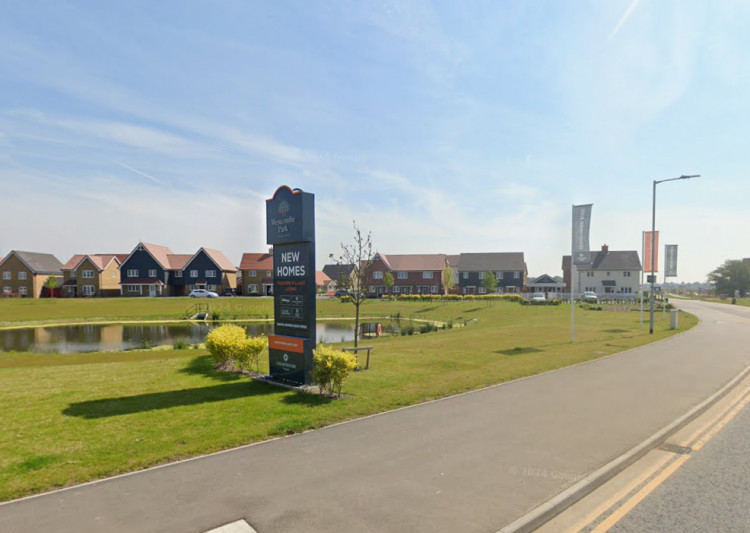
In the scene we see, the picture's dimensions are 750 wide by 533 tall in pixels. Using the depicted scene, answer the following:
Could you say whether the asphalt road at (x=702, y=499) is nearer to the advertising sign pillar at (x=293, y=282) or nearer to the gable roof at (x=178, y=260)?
the advertising sign pillar at (x=293, y=282)

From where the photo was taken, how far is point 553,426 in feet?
25.4

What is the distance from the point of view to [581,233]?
2081 cm

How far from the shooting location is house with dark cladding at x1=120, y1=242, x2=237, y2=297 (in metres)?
66.7

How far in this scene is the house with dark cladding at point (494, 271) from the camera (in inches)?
3189

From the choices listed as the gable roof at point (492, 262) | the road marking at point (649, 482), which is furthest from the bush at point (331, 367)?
the gable roof at point (492, 262)

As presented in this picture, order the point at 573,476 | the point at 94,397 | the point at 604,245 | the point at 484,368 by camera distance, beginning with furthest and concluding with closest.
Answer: the point at 604,245 → the point at 484,368 → the point at 94,397 → the point at 573,476

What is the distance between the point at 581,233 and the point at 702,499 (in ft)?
57.0

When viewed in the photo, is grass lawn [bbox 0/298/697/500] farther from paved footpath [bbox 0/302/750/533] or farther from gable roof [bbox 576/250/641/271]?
gable roof [bbox 576/250/641/271]

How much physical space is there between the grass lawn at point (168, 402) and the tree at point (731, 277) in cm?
11305

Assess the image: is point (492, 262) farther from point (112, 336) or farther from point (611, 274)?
point (112, 336)

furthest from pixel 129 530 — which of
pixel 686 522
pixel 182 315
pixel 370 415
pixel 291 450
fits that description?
pixel 182 315

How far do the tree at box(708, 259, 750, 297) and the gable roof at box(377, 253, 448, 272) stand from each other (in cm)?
7693

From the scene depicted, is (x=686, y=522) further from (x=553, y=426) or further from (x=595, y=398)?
(x=595, y=398)

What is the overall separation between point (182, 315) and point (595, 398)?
3867 cm
